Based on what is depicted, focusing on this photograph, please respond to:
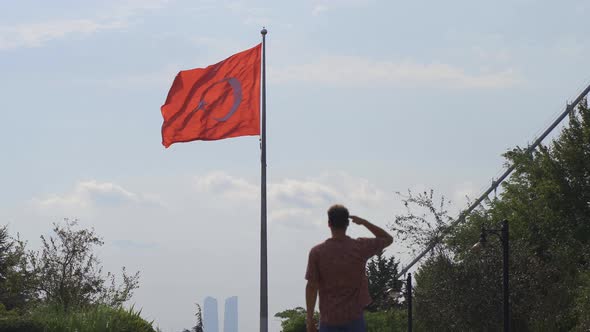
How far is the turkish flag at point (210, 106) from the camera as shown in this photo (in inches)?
1137

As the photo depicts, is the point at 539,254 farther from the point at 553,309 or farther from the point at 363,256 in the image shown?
the point at 363,256

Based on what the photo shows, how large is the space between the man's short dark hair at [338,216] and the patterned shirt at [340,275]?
13cm

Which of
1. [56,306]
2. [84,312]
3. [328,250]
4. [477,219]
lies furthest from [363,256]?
[477,219]

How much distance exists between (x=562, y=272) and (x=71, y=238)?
21793mm

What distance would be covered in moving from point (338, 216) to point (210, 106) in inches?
779

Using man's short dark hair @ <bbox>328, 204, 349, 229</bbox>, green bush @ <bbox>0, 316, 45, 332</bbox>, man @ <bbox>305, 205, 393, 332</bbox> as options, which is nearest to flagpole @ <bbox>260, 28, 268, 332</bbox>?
green bush @ <bbox>0, 316, 45, 332</bbox>

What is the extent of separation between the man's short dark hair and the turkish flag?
19.4m

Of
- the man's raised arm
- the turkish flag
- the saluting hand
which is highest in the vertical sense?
the turkish flag

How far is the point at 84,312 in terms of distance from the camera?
26.7m

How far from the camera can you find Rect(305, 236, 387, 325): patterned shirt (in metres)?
9.55

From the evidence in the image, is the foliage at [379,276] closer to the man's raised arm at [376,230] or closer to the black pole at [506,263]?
the black pole at [506,263]

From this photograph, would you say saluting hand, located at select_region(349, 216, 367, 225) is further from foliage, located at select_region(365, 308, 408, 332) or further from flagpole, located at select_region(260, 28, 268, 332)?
foliage, located at select_region(365, 308, 408, 332)

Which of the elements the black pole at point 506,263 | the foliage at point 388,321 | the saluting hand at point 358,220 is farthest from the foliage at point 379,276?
the saluting hand at point 358,220

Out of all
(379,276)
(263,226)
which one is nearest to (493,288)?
(263,226)
